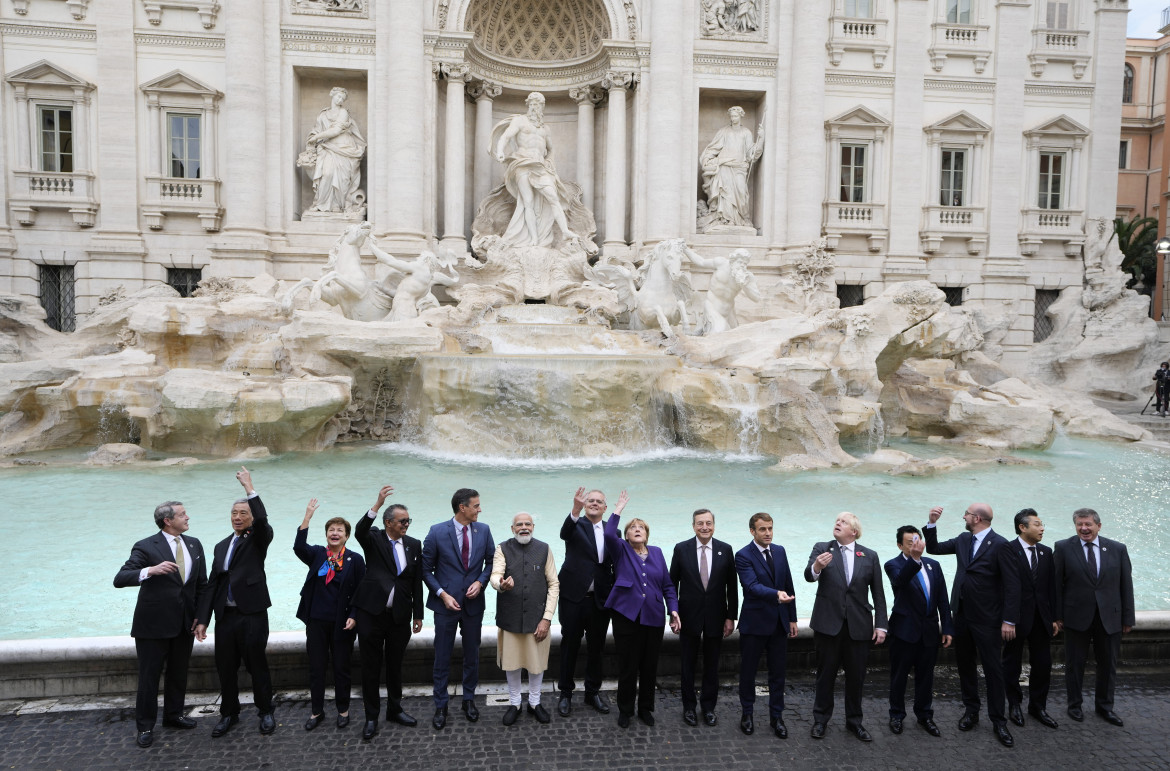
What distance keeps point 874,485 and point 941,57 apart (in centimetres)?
1389

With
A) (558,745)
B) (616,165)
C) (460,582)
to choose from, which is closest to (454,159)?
(616,165)

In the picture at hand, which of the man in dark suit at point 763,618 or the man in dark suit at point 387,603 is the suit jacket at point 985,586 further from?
the man in dark suit at point 387,603

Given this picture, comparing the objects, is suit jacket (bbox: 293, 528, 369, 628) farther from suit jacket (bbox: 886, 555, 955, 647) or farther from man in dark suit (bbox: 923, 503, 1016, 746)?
man in dark suit (bbox: 923, 503, 1016, 746)

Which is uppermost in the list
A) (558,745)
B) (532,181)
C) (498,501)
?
(532,181)

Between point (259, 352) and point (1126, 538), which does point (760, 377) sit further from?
point (259, 352)

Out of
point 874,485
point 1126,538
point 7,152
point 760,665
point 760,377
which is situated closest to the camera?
point 760,665

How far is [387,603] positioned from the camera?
377cm

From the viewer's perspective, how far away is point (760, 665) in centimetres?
443

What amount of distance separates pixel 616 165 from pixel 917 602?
48.5ft

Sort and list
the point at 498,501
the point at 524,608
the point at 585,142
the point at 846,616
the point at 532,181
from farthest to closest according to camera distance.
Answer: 1. the point at 585,142
2. the point at 532,181
3. the point at 498,501
4. the point at 524,608
5. the point at 846,616

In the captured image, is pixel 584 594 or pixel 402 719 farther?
pixel 584 594

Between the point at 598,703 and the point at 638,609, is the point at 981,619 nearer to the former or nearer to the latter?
the point at 638,609

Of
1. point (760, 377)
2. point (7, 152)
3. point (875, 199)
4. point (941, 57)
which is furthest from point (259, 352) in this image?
point (941, 57)

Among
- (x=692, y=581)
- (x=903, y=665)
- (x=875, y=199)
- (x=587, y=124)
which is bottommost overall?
(x=903, y=665)
